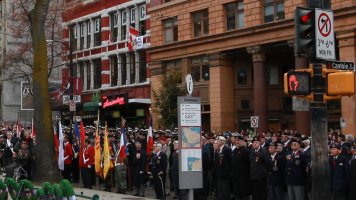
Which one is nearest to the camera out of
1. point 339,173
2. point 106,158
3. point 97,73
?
point 339,173

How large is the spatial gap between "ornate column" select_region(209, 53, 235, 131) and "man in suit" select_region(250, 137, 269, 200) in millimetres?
21939

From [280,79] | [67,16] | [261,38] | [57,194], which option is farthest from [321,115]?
[67,16]

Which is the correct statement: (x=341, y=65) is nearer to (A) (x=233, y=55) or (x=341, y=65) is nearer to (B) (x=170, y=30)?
(A) (x=233, y=55)

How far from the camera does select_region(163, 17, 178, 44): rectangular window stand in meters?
43.2

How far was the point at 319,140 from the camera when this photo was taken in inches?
497

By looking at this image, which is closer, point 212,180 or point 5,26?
point 212,180

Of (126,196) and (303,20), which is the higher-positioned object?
(303,20)

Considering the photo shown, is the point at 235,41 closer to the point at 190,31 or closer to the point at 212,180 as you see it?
the point at 190,31

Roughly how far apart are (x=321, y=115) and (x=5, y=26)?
56446mm

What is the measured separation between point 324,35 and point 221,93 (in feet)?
87.4

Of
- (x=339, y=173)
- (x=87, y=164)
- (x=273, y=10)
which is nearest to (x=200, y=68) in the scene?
(x=273, y=10)

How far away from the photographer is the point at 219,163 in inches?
713

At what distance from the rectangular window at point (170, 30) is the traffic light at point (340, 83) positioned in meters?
30.7

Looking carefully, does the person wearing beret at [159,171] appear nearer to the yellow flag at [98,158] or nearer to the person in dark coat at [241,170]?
the person in dark coat at [241,170]
